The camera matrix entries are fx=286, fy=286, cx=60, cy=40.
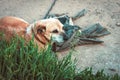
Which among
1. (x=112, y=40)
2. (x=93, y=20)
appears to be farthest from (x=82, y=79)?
(x=93, y=20)

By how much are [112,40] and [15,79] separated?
2102 millimetres

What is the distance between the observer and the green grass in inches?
132

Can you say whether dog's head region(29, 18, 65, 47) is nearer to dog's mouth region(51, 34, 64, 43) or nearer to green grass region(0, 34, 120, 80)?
dog's mouth region(51, 34, 64, 43)

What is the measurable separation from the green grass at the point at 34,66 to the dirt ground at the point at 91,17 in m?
0.69

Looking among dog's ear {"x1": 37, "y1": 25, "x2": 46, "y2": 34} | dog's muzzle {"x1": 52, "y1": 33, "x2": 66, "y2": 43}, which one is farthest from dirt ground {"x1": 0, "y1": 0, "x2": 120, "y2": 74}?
dog's ear {"x1": 37, "y1": 25, "x2": 46, "y2": 34}

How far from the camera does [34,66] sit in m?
3.34

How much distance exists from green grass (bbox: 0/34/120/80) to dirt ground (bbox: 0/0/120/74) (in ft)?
2.28

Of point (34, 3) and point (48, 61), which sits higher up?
point (34, 3)

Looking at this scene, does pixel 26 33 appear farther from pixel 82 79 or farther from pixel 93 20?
pixel 93 20

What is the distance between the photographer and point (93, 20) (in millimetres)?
5438

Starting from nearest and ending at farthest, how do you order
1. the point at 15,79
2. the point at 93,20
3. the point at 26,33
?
1. the point at 15,79
2. the point at 26,33
3. the point at 93,20

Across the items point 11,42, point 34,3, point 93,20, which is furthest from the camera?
point 34,3

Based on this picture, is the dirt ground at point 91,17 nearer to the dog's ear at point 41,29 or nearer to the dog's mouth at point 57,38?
the dog's mouth at point 57,38

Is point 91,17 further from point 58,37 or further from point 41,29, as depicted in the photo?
point 41,29
